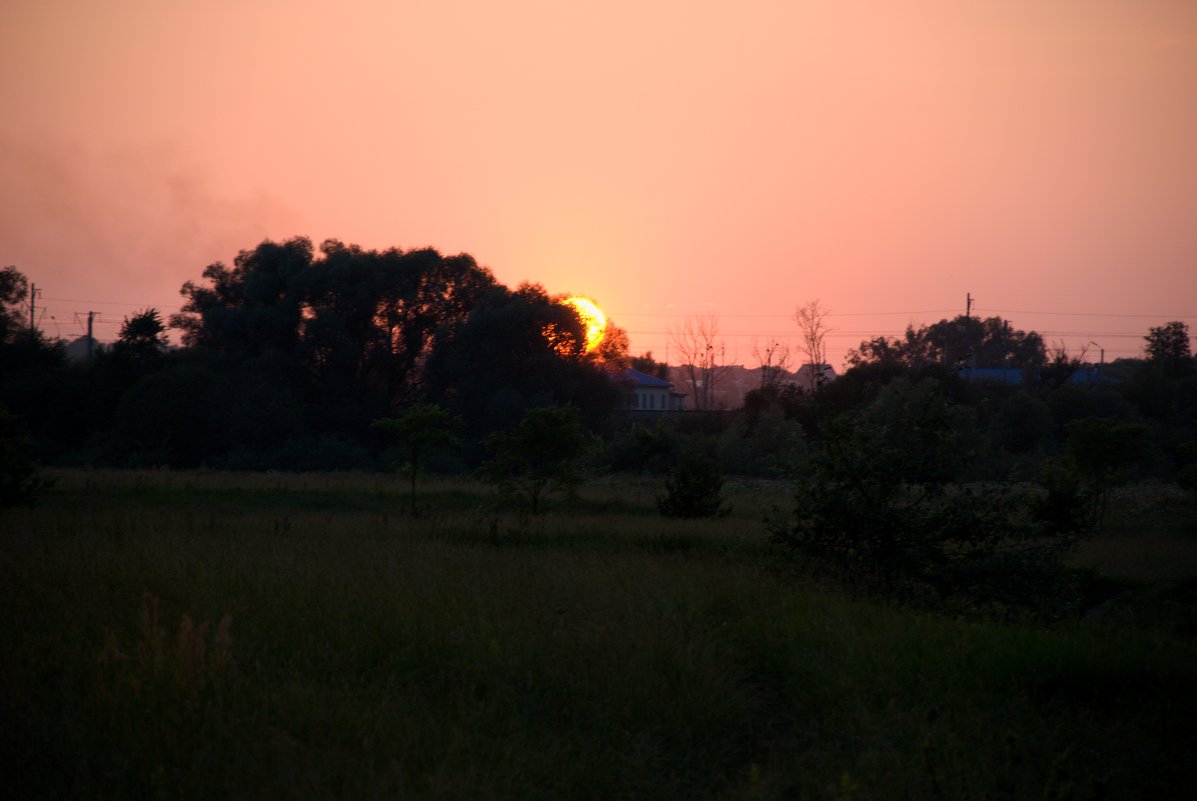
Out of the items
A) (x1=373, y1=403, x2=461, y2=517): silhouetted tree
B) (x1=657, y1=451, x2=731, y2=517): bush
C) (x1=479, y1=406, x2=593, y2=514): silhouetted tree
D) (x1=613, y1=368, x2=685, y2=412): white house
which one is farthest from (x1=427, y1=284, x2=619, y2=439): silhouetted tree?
(x1=613, y1=368, x2=685, y2=412): white house

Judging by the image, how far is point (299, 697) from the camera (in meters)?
5.80

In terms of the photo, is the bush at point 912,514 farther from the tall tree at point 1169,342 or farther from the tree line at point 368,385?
the tall tree at point 1169,342

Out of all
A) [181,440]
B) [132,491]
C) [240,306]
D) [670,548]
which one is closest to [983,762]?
[670,548]

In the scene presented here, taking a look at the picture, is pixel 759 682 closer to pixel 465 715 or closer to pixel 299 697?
pixel 465 715

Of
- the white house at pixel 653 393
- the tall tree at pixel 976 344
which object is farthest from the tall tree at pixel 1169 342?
the white house at pixel 653 393

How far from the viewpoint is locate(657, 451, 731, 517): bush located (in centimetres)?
2444

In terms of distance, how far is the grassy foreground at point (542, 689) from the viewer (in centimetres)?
505

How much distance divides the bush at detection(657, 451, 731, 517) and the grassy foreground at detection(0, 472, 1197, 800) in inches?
572

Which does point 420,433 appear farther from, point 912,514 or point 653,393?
point 653,393

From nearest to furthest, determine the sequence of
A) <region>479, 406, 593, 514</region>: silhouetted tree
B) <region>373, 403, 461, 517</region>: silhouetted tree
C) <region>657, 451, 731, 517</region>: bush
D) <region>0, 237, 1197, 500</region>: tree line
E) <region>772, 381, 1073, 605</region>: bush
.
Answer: <region>772, 381, 1073, 605</region>: bush
<region>479, 406, 593, 514</region>: silhouetted tree
<region>373, 403, 461, 517</region>: silhouetted tree
<region>657, 451, 731, 517</region>: bush
<region>0, 237, 1197, 500</region>: tree line

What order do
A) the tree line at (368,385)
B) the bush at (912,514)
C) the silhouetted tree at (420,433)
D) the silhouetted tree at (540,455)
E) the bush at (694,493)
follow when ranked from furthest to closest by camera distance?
the tree line at (368,385), the bush at (694,493), the silhouetted tree at (420,433), the silhouetted tree at (540,455), the bush at (912,514)

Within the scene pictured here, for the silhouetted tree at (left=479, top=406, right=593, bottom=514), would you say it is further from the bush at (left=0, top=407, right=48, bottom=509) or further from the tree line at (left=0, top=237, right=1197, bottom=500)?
the tree line at (left=0, top=237, right=1197, bottom=500)

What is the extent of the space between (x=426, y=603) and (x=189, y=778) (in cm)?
339

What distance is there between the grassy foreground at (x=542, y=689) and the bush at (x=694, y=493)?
572 inches
